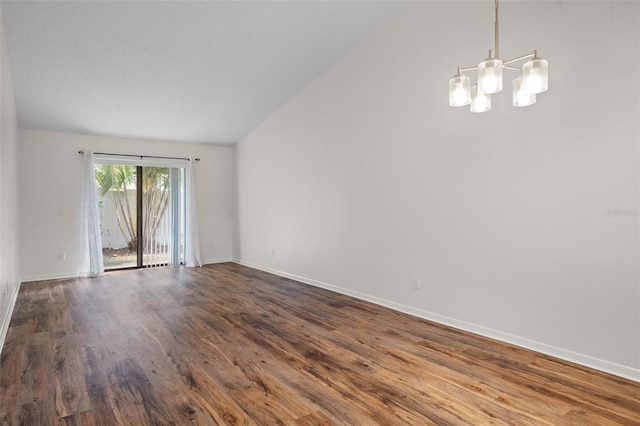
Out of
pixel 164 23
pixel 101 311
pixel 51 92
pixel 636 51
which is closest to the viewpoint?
pixel 636 51

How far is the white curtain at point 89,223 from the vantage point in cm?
604

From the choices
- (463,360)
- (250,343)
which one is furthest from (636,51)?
(250,343)

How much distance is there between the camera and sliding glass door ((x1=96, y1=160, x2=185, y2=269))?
666 centimetres

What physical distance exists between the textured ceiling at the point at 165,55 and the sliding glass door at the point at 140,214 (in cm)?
112

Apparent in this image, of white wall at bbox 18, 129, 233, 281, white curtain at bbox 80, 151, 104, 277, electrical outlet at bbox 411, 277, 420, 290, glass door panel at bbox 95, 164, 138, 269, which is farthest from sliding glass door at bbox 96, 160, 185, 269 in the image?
electrical outlet at bbox 411, 277, 420, 290

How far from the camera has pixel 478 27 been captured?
10.6 feet

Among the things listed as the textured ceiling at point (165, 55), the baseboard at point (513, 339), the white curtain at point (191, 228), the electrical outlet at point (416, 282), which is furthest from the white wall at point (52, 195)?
the electrical outlet at point (416, 282)

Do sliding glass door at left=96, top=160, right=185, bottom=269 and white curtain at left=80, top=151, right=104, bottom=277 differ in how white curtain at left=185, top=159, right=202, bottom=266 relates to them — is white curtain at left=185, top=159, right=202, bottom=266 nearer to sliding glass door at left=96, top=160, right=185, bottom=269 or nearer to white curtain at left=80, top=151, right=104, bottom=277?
sliding glass door at left=96, top=160, right=185, bottom=269

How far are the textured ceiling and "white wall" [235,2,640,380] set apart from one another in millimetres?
547

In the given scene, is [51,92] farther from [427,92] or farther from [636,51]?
[636,51]

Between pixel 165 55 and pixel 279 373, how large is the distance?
3.66m

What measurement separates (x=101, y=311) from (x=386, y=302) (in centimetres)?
319

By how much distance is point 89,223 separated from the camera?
19.9 ft

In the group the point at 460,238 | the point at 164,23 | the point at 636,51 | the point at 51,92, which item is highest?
the point at 164,23
